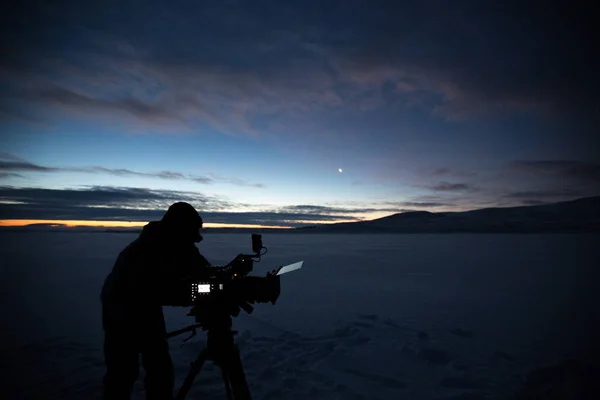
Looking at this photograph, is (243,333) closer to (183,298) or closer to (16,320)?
(183,298)

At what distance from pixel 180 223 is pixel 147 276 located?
0.47 metres

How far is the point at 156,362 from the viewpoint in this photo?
249cm

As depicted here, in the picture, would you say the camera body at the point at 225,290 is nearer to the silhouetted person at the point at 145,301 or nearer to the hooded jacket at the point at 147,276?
the hooded jacket at the point at 147,276

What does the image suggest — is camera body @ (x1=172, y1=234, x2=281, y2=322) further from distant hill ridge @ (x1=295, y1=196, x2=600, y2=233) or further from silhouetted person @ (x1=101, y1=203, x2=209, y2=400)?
distant hill ridge @ (x1=295, y1=196, x2=600, y2=233)

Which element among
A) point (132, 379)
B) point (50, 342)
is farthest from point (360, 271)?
point (132, 379)

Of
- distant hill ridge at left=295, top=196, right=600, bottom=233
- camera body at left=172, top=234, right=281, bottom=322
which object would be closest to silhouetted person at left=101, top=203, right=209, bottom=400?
→ camera body at left=172, top=234, right=281, bottom=322

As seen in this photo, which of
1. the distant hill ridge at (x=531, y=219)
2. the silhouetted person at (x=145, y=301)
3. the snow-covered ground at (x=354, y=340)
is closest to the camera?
the silhouetted person at (x=145, y=301)

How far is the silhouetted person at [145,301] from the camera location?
2.37m

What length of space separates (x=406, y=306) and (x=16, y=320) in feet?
30.9

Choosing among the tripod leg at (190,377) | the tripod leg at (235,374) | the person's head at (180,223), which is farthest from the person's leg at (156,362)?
the person's head at (180,223)

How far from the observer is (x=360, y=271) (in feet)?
49.5

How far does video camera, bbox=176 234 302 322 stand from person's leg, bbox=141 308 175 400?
15.2 inches

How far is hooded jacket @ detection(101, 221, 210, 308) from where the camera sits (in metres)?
2.36

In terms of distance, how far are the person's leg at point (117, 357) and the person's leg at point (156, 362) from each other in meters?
0.11
